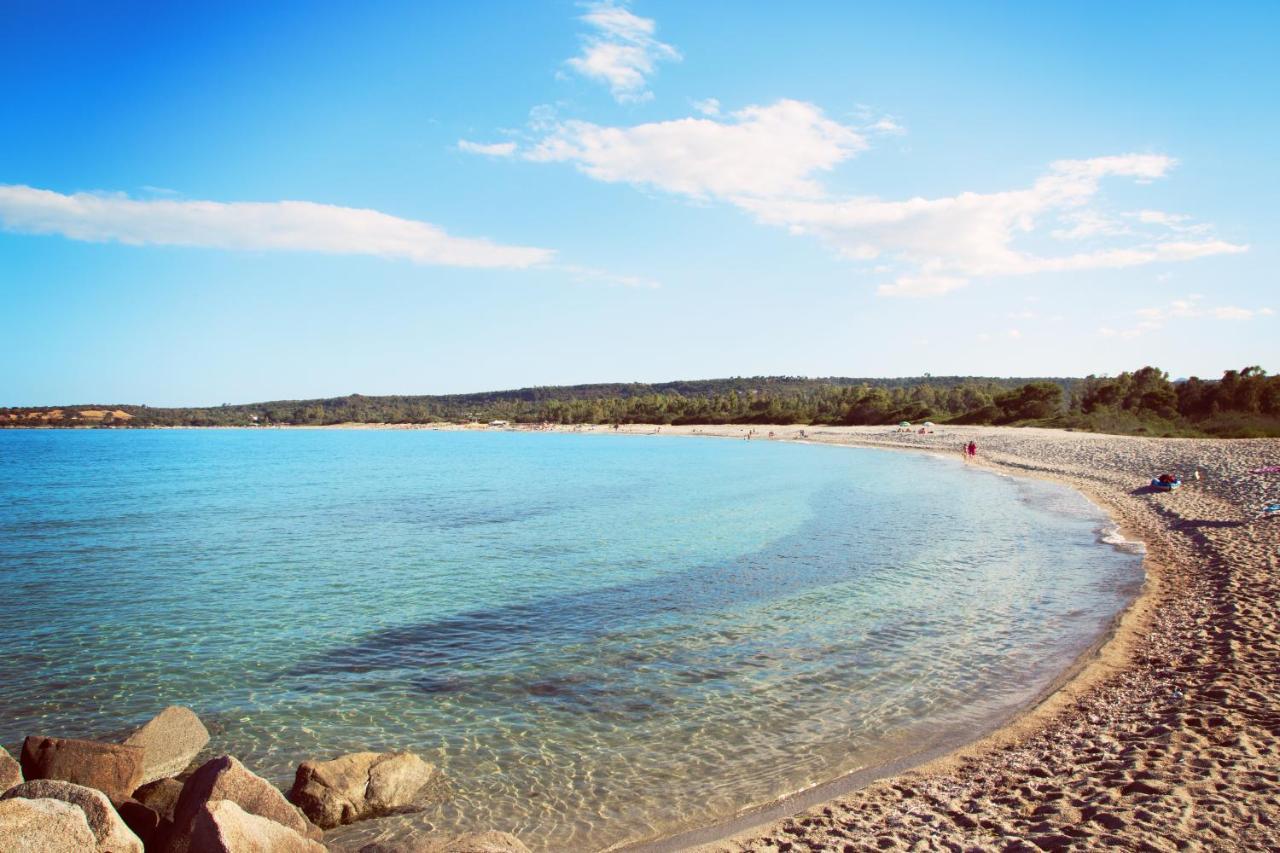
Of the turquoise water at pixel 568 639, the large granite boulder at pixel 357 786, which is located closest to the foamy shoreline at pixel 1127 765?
the turquoise water at pixel 568 639

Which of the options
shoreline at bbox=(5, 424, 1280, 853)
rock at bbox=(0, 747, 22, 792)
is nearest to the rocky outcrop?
shoreline at bbox=(5, 424, 1280, 853)

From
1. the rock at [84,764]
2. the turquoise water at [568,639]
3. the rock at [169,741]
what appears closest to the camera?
the rock at [84,764]

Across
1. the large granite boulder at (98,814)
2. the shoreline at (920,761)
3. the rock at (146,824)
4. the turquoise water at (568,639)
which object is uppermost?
the large granite boulder at (98,814)

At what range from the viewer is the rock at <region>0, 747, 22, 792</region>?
21.9 ft

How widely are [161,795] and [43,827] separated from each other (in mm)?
2322

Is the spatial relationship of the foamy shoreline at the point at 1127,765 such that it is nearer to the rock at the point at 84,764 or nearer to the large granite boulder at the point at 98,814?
the large granite boulder at the point at 98,814

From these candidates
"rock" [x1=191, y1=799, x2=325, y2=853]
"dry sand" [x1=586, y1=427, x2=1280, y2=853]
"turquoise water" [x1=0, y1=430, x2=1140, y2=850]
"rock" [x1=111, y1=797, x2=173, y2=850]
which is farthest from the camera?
"turquoise water" [x1=0, y1=430, x2=1140, y2=850]

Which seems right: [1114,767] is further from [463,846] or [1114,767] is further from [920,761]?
[463,846]

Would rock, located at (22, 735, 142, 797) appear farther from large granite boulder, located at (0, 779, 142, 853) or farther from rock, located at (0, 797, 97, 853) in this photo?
rock, located at (0, 797, 97, 853)

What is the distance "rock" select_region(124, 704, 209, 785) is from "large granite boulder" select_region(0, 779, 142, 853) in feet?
7.72

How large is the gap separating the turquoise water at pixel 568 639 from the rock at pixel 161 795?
125 cm

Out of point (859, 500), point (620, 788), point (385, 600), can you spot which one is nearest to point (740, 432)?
point (859, 500)

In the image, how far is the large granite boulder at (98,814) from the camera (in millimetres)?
5488

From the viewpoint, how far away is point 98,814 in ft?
18.3
